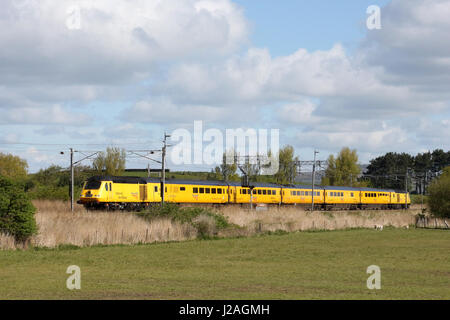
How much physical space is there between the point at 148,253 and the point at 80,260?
4.05 m

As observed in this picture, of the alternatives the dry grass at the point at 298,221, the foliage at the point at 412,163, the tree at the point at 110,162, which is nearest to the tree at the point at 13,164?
the tree at the point at 110,162

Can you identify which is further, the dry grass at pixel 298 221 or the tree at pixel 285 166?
the tree at pixel 285 166

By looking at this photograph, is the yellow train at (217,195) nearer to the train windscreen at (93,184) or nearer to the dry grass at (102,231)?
the train windscreen at (93,184)

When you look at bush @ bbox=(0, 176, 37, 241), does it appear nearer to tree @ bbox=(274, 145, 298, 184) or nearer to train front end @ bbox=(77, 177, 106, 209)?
train front end @ bbox=(77, 177, 106, 209)

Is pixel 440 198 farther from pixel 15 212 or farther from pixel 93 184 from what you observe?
pixel 15 212

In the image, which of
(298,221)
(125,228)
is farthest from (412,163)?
(125,228)

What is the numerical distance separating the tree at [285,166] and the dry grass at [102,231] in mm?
81088

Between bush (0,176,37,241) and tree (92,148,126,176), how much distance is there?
6472cm

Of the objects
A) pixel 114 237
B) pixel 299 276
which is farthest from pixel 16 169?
pixel 299 276

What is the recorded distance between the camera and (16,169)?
4331 inches

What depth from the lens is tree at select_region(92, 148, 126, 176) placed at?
308 feet

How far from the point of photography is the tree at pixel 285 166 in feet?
400
